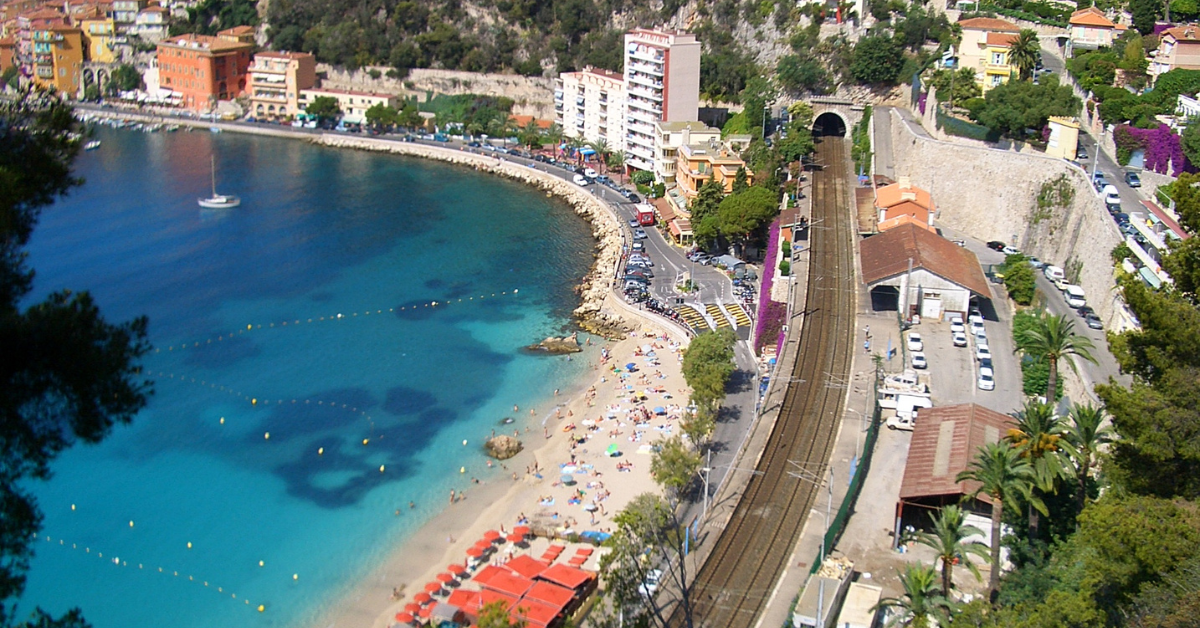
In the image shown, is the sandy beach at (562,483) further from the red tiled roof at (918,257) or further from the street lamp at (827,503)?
the red tiled roof at (918,257)

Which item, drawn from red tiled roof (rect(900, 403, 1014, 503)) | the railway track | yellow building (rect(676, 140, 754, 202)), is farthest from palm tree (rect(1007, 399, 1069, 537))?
yellow building (rect(676, 140, 754, 202))

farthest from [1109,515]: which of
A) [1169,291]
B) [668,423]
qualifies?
[668,423]

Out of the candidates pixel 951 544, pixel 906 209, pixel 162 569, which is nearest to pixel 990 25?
pixel 906 209

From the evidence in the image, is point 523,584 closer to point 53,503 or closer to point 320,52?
point 53,503

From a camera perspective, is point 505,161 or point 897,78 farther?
point 505,161

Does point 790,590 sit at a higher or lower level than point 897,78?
lower

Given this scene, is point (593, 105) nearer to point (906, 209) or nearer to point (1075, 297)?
point (906, 209)

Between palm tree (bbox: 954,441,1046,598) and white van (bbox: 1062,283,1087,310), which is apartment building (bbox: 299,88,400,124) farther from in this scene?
palm tree (bbox: 954,441,1046,598)
